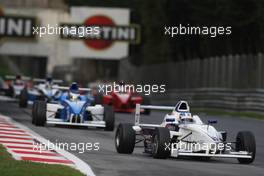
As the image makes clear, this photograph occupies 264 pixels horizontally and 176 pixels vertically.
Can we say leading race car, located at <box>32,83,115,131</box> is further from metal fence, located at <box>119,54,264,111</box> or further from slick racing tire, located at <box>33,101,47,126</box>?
metal fence, located at <box>119,54,264,111</box>

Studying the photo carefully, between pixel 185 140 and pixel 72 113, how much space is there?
7.58 metres

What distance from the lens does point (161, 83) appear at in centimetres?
5350

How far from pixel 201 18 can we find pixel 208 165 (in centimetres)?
3877

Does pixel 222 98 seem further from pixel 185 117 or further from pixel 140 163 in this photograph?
pixel 140 163

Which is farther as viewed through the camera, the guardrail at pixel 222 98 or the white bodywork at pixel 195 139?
the guardrail at pixel 222 98

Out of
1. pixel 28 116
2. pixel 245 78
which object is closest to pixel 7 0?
pixel 245 78

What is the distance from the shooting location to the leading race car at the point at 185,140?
53.1 feet

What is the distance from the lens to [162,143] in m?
16.1

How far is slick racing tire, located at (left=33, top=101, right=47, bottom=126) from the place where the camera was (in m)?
24.1

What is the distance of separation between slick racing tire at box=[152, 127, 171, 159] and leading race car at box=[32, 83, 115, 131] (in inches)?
300

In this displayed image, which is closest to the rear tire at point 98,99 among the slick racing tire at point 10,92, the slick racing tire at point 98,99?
the slick racing tire at point 98,99

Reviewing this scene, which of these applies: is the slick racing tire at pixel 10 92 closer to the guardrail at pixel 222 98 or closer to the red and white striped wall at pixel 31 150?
the guardrail at pixel 222 98

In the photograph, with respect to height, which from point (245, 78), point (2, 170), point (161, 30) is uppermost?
point (161, 30)

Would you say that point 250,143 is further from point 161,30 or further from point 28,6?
point 28,6
